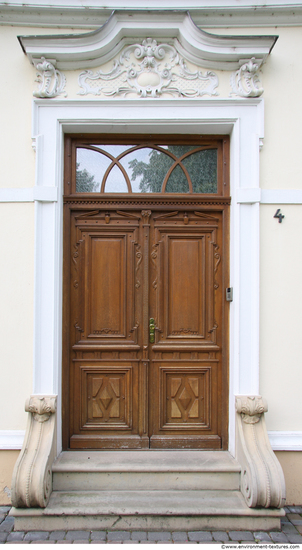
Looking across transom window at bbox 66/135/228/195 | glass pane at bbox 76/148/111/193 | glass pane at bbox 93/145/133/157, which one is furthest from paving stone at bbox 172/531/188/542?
glass pane at bbox 93/145/133/157

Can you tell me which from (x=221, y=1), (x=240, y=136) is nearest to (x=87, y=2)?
(x=221, y=1)

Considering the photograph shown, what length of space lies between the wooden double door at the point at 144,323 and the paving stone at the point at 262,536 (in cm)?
92

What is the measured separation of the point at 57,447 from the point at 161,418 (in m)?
1.09

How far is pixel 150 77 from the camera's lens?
144 inches

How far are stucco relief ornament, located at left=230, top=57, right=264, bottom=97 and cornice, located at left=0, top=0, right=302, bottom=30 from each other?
50 cm

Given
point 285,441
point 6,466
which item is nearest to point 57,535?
point 6,466

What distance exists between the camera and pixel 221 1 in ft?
11.8

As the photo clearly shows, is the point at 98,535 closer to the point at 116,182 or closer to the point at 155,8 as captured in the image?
the point at 116,182

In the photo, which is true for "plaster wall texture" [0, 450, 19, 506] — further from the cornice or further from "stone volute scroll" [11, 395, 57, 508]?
the cornice

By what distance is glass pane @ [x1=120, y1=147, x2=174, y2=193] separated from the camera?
12.7 ft

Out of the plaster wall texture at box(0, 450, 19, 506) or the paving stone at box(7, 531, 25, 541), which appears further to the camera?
the plaster wall texture at box(0, 450, 19, 506)

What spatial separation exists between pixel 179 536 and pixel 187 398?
3.99ft

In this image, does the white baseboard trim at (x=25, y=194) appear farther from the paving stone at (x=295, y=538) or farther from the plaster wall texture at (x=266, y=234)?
the paving stone at (x=295, y=538)

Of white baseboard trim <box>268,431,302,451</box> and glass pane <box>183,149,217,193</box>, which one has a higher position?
glass pane <box>183,149,217,193</box>
